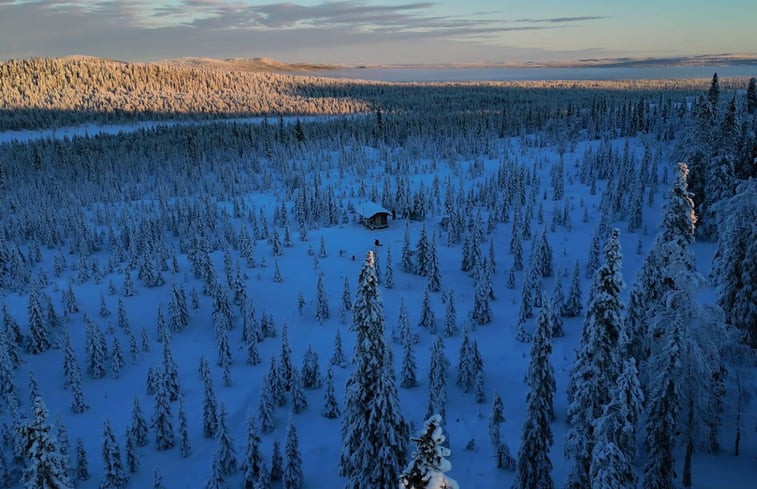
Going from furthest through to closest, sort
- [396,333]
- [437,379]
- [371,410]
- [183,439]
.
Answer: [396,333]
[437,379]
[183,439]
[371,410]

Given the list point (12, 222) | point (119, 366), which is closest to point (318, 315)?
point (119, 366)

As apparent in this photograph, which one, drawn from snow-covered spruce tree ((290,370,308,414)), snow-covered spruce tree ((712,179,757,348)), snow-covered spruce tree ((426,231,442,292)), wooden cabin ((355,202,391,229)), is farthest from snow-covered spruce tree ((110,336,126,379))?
snow-covered spruce tree ((712,179,757,348))

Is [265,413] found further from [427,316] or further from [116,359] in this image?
[427,316]

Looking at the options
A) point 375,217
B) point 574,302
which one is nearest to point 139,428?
point 574,302

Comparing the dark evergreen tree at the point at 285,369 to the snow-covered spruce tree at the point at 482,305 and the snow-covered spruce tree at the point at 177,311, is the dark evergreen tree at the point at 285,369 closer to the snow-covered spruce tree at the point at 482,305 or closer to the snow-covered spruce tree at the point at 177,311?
the snow-covered spruce tree at the point at 177,311

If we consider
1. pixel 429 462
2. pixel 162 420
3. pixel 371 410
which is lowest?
pixel 162 420

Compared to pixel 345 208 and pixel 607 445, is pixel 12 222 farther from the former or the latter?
pixel 607 445

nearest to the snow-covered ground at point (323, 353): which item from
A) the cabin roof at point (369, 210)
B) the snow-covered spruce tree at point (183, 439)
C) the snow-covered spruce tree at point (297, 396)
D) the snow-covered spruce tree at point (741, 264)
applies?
the snow-covered spruce tree at point (183, 439)
